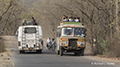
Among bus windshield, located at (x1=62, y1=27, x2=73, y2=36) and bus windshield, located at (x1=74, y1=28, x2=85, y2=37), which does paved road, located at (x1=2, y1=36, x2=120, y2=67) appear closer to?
bus windshield, located at (x1=62, y1=27, x2=73, y2=36)

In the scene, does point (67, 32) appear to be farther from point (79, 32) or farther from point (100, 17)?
point (100, 17)

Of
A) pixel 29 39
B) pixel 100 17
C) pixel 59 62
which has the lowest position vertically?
pixel 59 62

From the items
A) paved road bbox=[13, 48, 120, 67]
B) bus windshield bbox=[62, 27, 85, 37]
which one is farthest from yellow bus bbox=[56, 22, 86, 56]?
paved road bbox=[13, 48, 120, 67]

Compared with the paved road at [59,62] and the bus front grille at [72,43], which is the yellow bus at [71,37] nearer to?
the bus front grille at [72,43]

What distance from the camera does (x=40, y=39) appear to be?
26.5 meters

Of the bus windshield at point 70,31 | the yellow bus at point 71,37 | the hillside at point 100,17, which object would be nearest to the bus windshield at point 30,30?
the yellow bus at point 71,37

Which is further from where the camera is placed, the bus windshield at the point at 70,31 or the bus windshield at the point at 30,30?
the bus windshield at the point at 30,30

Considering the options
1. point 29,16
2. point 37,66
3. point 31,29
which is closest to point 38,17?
point 29,16

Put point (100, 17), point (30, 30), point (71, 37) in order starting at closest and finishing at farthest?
point (71, 37) < point (30, 30) < point (100, 17)

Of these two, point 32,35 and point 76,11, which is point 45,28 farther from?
point 32,35

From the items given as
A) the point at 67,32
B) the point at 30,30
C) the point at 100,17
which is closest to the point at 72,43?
the point at 67,32

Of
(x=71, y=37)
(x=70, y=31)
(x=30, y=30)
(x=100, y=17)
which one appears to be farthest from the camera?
(x=100, y=17)

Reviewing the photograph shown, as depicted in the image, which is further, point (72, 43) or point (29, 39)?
point (29, 39)

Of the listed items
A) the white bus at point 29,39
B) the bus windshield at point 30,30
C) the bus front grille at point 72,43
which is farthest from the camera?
the bus windshield at point 30,30
